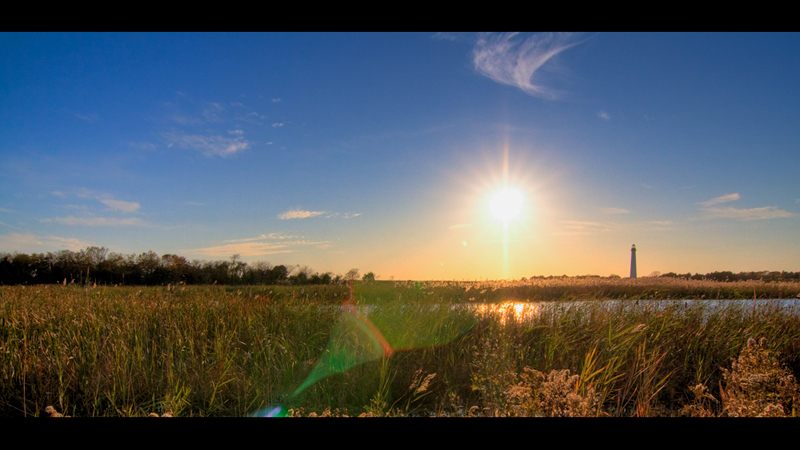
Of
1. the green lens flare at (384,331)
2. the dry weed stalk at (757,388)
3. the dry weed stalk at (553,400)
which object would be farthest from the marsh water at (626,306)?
the dry weed stalk at (553,400)

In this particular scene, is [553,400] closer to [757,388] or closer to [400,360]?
[757,388]

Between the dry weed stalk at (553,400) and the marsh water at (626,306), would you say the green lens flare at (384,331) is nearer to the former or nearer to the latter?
the marsh water at (626,306)

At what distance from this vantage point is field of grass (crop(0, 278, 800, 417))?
130 inches

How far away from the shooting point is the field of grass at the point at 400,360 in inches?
130

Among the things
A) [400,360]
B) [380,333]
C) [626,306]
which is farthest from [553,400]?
[626,306]

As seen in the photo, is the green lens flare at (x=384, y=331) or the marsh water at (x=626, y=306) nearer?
the green lens flare at (x=384, y=331)

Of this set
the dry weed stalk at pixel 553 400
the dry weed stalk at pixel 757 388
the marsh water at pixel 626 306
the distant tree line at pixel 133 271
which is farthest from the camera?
the distant tree line at pixel 133 271

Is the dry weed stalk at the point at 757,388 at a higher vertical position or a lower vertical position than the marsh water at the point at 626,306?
lower

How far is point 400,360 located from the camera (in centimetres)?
466

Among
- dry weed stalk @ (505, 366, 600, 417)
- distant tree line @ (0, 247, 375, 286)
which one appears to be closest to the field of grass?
dry weed stalk @ (505, 366, 600, 417)

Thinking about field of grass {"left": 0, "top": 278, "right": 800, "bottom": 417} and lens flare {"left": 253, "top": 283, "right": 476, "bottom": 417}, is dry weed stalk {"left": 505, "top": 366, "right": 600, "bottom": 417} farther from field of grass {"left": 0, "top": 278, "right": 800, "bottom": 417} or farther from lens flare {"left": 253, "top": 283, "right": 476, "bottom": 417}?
lens flare {"left": 253, "top": 283, "right": 476, "bottom": 417}
